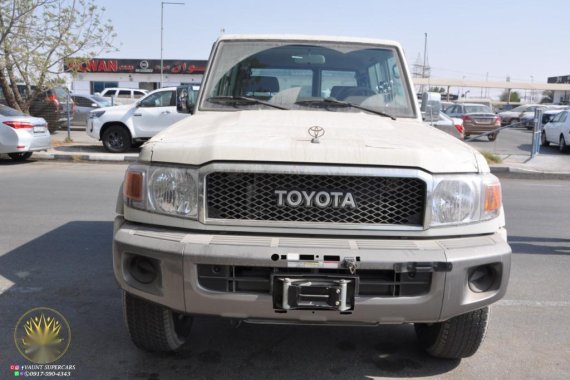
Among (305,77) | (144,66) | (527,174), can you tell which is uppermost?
(144,66)

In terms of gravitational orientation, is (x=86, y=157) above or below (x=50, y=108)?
below

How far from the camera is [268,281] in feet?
8.79

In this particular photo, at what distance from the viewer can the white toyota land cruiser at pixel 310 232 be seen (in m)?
2.64

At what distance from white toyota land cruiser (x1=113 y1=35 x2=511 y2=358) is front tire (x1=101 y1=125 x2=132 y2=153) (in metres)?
12.6

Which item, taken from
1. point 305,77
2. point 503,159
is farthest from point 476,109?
point 305,77

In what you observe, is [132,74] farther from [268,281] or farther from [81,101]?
[268,281]

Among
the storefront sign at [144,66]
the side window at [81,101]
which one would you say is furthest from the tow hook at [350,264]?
the storefront sign at [144,66]

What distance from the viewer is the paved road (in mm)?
3283

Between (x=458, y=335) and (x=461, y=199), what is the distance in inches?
33.3

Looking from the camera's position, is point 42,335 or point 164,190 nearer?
point 164,190

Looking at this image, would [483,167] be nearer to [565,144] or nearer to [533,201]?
[533,201]

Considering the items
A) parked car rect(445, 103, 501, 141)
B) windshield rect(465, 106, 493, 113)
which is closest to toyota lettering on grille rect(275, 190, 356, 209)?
parked car rect(445, 103, 501, 141)

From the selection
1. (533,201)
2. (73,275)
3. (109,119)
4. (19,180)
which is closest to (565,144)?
(533,201)

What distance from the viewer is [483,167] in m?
2.96
